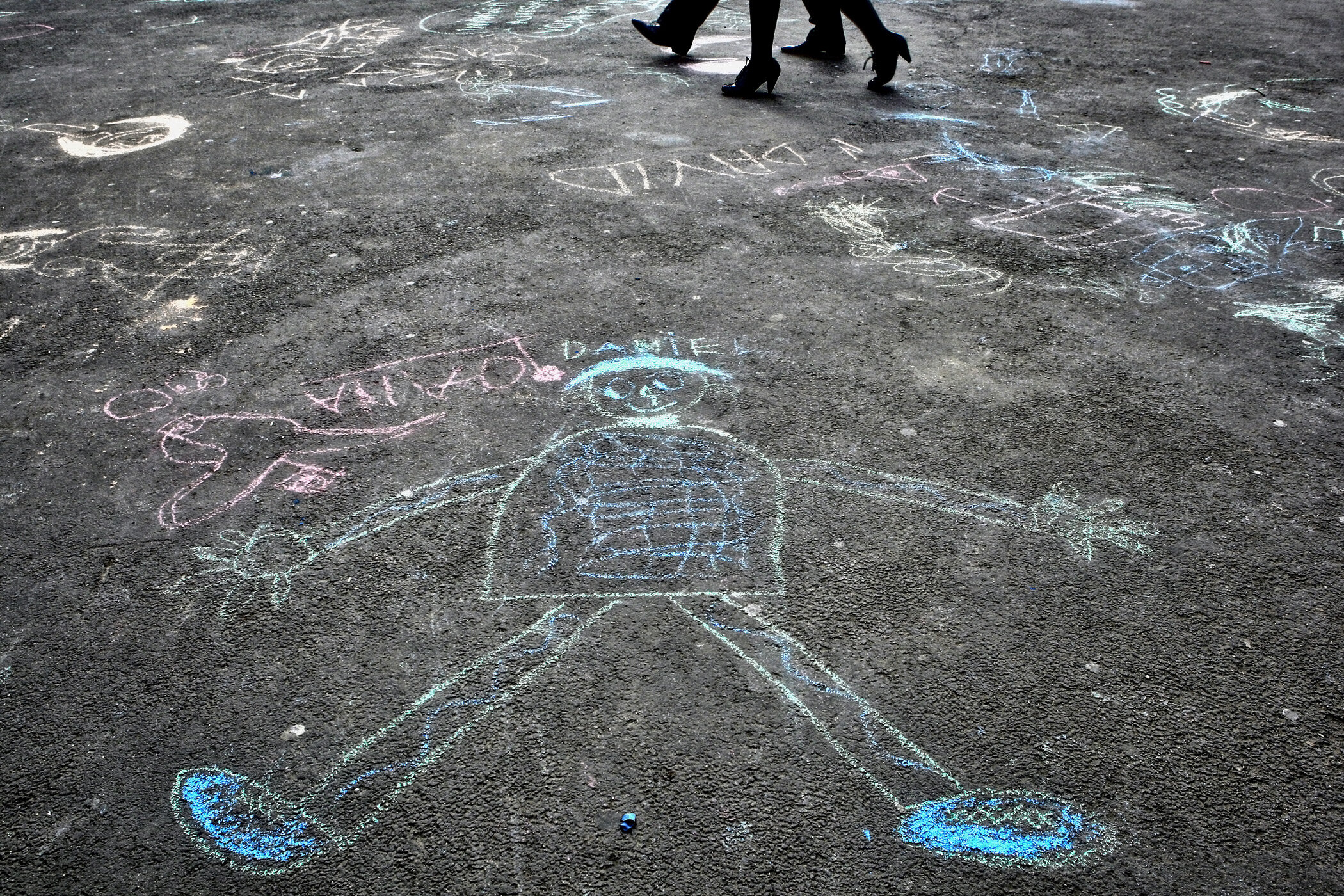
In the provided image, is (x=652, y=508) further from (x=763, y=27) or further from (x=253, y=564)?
(x=763, y=27)

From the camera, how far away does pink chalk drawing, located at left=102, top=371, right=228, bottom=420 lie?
388 centimetres

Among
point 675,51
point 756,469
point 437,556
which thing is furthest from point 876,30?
point 437,556

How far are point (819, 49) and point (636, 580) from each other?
680 cm

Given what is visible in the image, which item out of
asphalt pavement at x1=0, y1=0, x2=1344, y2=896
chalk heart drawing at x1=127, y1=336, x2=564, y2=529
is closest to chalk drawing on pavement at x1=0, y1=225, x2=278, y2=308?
asphalt pavement at x1=0, y1=0, x2=1344, y2=896

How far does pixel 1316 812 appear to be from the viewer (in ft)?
7.67

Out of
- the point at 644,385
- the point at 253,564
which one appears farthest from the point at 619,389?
the point at 253,564

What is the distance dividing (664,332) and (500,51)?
552 cm

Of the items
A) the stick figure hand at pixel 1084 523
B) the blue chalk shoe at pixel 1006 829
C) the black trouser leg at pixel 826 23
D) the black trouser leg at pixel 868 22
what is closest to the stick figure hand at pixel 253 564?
the blue chalk shoe at pixel 1006 829

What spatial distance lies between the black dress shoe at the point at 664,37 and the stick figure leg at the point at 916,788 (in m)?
6.85

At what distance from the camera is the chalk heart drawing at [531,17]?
9312 mm

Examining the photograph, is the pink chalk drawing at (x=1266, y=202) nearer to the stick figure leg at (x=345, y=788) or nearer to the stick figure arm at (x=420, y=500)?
the stick figure arm at (x=420, y=500)

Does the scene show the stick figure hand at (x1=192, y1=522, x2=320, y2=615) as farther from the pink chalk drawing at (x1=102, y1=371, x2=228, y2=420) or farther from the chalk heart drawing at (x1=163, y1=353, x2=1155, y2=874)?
the pink chalk drawing at (x1=102, y1=371, x2=228, y2=420)

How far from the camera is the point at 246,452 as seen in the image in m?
3.63

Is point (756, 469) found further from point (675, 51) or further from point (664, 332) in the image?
point (675, 51)
